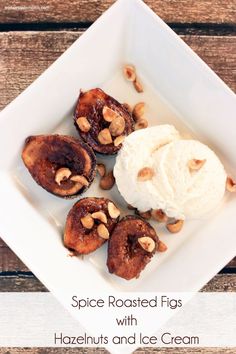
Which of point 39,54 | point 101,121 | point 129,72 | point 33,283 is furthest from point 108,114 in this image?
point 33,283

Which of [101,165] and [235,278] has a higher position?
[101,165]

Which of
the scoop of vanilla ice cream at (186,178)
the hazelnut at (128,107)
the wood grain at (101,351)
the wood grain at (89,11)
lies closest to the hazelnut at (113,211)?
the scoop of vanilla ice cream at (186,178)

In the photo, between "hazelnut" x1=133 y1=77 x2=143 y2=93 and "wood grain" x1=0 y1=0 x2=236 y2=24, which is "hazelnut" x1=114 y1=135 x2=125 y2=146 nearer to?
"hazelnut" x1=133 y1=77 x2=143 y2=93

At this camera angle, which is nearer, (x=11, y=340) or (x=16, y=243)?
(x=16, y=243)

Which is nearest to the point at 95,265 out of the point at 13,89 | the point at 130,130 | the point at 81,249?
the point at 81,249

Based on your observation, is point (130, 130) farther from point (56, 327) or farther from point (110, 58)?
point (56, 327)

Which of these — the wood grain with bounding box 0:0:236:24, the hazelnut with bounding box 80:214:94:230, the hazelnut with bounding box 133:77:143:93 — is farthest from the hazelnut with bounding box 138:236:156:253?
the wood grain with bounding box 0:0:236:24

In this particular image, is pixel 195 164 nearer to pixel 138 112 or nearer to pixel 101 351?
pixel 138 112
